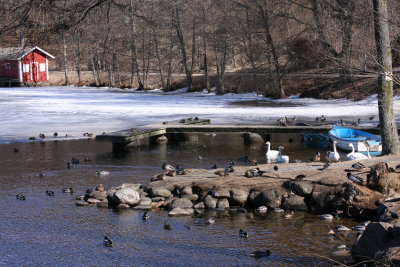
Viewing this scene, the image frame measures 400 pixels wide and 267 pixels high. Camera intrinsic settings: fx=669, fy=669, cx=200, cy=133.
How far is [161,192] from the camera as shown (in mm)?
17109

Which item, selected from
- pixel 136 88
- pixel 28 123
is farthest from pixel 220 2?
pixel 28 123

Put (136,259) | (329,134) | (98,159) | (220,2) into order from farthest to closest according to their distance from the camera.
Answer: (220,2), (329,134), (98,159), (136,259)

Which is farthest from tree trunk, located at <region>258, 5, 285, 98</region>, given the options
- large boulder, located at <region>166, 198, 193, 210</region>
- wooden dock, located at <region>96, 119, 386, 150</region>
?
large boulder, located at <region>166, 198, 193, 210</region>

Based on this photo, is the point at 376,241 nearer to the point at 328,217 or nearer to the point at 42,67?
the point at 328,217

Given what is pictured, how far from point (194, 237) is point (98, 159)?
11.2 m

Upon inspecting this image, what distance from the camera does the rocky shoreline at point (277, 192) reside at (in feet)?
50.7

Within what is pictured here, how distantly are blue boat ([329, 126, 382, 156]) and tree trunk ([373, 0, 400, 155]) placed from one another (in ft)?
11.7

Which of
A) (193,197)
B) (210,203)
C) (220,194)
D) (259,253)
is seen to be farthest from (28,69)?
(259,253)

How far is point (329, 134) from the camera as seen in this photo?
26.8 m

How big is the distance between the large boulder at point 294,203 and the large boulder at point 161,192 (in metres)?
2.99

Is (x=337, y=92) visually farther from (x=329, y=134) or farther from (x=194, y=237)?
(x=194, y=237)

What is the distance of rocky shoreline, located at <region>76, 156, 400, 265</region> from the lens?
15461 mm

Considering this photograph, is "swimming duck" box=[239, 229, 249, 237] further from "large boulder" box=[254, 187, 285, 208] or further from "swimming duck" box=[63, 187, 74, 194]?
"swimming duck" box=[63, 187, 74, 194]

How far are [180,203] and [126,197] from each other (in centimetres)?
140
